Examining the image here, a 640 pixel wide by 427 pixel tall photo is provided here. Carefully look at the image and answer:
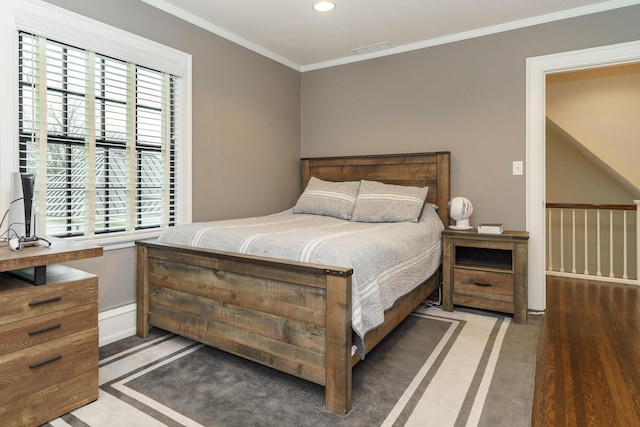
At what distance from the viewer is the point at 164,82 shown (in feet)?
9.35

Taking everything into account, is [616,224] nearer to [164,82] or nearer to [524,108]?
[524,108]

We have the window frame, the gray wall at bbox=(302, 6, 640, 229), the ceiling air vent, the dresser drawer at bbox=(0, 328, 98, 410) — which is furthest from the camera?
the ceiling air vent

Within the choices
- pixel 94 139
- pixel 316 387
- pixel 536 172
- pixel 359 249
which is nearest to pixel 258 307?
pixel 316 387

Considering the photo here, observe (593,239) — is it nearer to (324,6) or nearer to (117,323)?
(324,6)

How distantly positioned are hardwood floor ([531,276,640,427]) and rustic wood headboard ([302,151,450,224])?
1261 millimetres

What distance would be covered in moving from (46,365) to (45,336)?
0.40ft

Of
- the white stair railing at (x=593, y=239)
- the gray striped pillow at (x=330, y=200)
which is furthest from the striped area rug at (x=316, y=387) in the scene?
the white stair railing at (x=593, y=239)

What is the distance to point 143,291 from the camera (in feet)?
8.34

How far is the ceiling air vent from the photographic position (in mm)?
3607

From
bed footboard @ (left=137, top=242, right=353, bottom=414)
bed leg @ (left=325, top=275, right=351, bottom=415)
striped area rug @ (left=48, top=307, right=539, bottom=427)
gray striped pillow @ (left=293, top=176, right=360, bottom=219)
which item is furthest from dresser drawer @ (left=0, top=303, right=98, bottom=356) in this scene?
gray striped pillow @ (left=293, top=176, right=360, bottom=219)

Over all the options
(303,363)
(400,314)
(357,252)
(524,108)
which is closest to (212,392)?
(303,363)

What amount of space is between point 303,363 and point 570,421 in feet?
3.84

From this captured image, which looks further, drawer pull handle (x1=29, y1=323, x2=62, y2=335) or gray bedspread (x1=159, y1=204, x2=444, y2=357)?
gray bedspread (x1=159, y1=204, x2=444, y2=357)

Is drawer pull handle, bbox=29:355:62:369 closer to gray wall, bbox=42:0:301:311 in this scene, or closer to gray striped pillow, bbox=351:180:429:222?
gray wall, bbox=42:0:301:311
